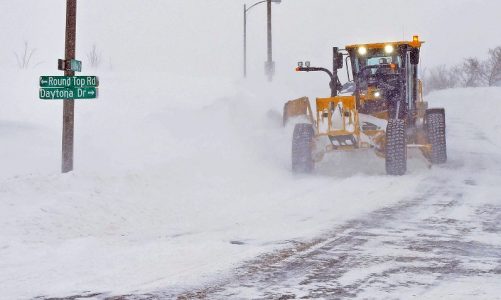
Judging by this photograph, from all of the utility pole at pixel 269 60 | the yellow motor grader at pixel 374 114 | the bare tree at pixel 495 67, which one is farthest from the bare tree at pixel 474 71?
the yellow motor grader at pixel 374 114

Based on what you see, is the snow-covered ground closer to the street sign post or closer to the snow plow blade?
the snow plow blade

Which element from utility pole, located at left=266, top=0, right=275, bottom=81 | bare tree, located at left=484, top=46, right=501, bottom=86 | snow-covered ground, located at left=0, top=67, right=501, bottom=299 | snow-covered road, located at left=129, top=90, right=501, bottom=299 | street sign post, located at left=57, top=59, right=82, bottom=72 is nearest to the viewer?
snow-covered road, located at left=129, top=90, right=501, bottom=299

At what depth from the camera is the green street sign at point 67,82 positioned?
9633mm

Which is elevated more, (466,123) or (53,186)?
(466,123)

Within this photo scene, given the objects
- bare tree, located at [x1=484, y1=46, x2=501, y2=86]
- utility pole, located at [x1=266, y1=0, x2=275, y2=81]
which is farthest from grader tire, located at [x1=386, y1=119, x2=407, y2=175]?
bare tree, located at [x1=484, y1=46, x2=501, y2=86]

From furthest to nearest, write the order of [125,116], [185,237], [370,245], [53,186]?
1. [125,116]
2. [53,186]
3. [185,237]
4. [370,245]

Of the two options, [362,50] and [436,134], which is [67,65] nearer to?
[362,50]

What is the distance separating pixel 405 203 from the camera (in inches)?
371

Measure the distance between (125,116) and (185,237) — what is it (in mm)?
14360

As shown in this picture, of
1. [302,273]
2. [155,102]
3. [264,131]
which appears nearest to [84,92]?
[302,273]

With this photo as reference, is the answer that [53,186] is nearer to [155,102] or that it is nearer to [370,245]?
[370,245]

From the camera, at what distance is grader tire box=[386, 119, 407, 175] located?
12.5m

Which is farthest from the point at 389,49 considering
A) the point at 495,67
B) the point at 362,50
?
the point at 495,67

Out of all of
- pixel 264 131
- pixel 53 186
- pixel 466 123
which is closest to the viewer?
pixel 53 186
